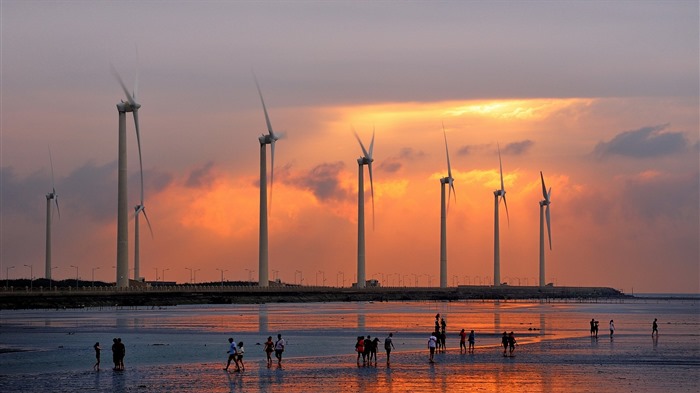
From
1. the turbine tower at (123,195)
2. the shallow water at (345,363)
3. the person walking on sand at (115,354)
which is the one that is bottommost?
the shallow water at (345,363)

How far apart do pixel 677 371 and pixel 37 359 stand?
34.3 meters

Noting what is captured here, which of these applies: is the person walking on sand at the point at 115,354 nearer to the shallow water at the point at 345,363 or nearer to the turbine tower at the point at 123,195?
the shallow water at the point at 345,363

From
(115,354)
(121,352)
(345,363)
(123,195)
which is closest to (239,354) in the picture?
(121,352)

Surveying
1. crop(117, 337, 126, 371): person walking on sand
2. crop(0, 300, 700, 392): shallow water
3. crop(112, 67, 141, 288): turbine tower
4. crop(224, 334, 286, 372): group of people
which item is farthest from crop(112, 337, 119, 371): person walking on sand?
crop(112, 67, 141, 288): turbine tower

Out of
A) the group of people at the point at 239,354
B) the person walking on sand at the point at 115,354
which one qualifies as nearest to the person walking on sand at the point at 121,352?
the person walking on sand at the point at 115,354

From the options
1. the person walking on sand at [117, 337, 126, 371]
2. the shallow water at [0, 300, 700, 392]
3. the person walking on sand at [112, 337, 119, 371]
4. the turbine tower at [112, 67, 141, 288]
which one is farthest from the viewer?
the turbine tower at [112, 67, 141, 288]

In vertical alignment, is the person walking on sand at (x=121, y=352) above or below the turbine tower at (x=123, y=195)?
below

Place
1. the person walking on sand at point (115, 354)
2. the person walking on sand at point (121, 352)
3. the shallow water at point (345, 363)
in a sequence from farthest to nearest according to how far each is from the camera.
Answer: the person walking on sand at point (115, 354) → the person walking on sand at point (121, 352) → the shallow water at point (345, 363)

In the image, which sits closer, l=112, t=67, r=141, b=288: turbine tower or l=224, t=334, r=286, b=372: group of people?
l=224, t=334, r=286, b=372: group of people

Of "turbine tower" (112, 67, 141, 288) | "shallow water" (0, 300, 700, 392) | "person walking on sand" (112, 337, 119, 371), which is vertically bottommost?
"shallow water" (0, 300, 700, 392)

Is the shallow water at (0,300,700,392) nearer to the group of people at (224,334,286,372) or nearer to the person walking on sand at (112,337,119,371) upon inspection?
the group of people at (224,334,286,372)

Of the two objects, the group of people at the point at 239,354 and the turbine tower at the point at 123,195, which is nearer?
the group of people at the point at 239,354

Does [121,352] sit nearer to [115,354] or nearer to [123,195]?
[115,354]

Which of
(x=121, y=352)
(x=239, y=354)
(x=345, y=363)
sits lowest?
(x=345, y=363)
